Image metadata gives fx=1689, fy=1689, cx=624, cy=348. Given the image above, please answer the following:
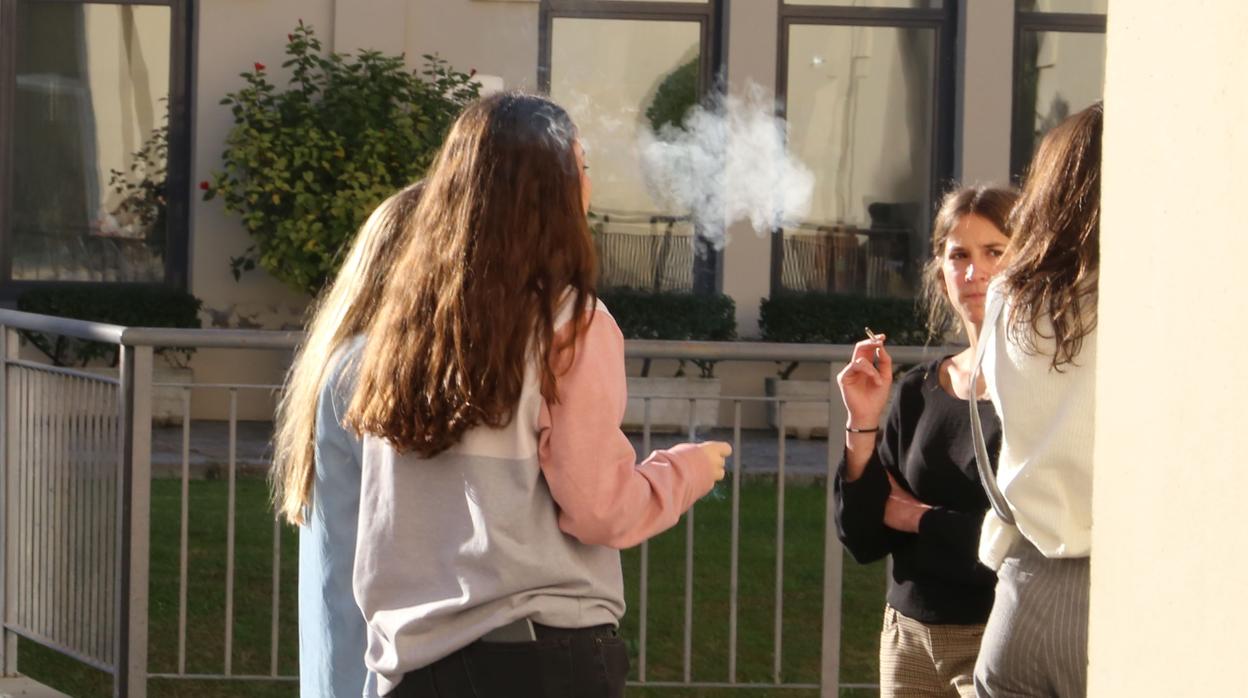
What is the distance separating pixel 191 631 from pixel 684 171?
7.10 metres

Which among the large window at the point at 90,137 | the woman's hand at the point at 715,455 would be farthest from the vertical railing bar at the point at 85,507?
the large window at the point at 90,137

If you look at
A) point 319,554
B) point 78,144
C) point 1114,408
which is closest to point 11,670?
point 319,554

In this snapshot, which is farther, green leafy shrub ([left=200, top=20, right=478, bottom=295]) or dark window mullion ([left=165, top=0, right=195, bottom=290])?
dark window mullion ([left=165, top=0, right=195, bottom=290])

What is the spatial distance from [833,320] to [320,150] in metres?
3.84

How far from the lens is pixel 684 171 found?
502 inches

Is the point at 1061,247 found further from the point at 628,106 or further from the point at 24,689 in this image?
the point at 628,106

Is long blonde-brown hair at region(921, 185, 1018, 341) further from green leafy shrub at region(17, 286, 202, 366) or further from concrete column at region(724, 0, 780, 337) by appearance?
concrete column at region(724, 0, 780, 337)

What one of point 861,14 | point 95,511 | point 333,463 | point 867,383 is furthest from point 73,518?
point 861,14

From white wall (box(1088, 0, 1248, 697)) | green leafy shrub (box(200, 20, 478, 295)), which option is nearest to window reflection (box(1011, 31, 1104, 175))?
green leafy shrub (box(200, 20, 478, 295))

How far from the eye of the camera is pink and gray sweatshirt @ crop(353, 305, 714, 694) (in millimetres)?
2484

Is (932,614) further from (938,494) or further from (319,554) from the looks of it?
(319,554)

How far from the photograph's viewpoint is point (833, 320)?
12211mm

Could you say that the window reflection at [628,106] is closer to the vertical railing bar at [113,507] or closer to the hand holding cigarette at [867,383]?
the vertical railing bar at [113,507]

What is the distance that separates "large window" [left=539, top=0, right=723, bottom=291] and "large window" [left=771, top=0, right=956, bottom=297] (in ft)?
2.07
